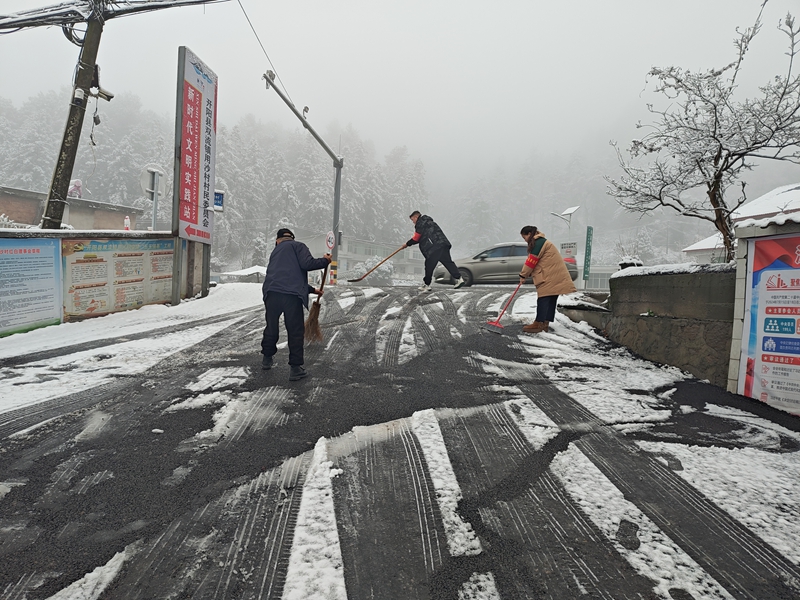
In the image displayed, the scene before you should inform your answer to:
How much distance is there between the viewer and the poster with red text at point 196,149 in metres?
8.72

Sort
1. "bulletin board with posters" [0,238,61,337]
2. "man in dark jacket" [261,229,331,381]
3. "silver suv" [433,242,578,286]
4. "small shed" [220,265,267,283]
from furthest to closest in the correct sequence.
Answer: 1. "small shed" [220,265,267,283]
2. "silver suv" [433,242,578,286]
3. "bulletin board with posters" [0,238,61,337]
4. "man in dark jacket" [261,229,331,381]

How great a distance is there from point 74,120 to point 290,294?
7.16 metres

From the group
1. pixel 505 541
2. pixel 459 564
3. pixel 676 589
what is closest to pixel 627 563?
pixel 676 589

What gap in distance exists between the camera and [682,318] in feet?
17.0

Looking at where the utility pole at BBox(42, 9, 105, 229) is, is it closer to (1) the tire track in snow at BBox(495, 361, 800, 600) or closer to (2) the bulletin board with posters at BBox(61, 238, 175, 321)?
(2) the bulletin board with posters at BBox(61, 238, 175, 321)

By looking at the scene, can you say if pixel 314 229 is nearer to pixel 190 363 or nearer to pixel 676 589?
Result: pixel 190 363

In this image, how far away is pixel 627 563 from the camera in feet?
6.46

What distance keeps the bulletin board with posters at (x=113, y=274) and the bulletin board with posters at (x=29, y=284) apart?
208 mm

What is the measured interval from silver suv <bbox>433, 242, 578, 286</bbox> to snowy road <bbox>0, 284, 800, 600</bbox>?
26.4 ft

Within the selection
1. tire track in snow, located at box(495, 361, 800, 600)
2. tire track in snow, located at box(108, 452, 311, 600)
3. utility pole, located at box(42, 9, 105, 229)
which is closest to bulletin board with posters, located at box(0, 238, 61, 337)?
utility pole, located at box(42, 9, 105, 229)

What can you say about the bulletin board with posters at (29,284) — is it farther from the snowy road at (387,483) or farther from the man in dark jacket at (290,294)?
the man in dark jacket at (290,294)

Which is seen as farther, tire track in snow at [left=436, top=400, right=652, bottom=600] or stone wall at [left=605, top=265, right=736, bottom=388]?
stone wall at [left=605, top=265, right=736, bottom=388]

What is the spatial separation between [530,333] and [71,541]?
19.9 ft

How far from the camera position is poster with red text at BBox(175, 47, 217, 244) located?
872 cm
